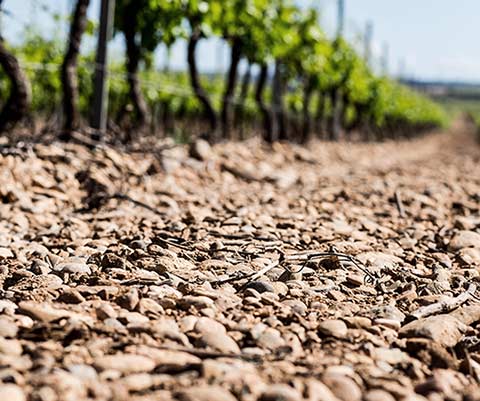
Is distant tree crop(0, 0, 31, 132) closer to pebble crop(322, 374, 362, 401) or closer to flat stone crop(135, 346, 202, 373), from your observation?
flat stone crop(135, 346, 202, 373)

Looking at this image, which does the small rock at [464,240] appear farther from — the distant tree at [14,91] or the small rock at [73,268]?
the distant tree at [14,91]

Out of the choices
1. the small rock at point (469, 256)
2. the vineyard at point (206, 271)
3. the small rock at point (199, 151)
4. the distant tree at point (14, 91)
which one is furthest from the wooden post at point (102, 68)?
the small rock at point (469, 256)

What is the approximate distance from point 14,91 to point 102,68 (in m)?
1.27

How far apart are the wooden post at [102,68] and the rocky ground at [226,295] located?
1559mm

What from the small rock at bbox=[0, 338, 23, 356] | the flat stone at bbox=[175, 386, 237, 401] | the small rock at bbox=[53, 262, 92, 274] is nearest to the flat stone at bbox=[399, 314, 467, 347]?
the flat stone at bbox=[175, 386, 237, 401]

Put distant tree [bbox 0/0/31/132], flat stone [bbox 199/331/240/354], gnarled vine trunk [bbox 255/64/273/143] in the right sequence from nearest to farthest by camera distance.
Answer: flat stone [bbox 199/331/240/354]
distant tree [bbox 0/0/31/132]
gnarled vine trunk [bbox 255/64/273/143]

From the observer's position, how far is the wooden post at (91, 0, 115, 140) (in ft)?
25.6

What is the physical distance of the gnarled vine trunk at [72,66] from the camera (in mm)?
7559

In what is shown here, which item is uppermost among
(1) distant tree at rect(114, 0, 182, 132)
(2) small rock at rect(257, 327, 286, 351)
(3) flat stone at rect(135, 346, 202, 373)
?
(1) distant tree at rect(114, 0, 182, 132)

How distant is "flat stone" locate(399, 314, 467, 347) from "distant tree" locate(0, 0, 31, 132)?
503cm

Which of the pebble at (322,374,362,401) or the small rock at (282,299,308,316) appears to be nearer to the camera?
the pebble at (322,374,362,401)

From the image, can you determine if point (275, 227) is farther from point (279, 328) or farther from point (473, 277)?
A: point (279, 328)

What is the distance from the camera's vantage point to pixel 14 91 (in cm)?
680

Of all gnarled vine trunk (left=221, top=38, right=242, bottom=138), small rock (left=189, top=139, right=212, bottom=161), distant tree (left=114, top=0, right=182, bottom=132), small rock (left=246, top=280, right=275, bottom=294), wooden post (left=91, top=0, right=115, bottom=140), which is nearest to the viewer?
small rock (left=246, top=280, right=275, bottom=294)
